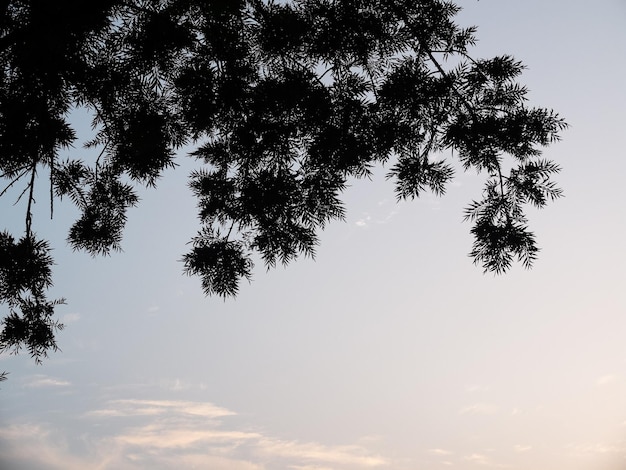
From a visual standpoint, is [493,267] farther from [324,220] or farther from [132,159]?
[132,159]

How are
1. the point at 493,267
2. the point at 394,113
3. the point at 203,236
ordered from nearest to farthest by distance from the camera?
the point at 493,267
the point at 394,113
the point at 203,236

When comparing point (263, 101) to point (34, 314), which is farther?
point (34, 314)

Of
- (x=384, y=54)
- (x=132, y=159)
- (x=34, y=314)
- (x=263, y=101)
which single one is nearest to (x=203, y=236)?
(x=132, y=159)

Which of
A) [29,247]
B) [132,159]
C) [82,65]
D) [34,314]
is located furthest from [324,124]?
[34,314]

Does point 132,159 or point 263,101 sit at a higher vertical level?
point 263,101

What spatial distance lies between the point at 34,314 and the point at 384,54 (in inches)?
127

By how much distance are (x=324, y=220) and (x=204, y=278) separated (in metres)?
0.98

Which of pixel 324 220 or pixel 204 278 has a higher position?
pixel 324 220

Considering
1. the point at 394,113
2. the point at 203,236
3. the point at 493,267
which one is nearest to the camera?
the point at 493,267

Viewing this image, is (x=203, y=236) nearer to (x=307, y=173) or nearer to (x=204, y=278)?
(x=204, y=278)

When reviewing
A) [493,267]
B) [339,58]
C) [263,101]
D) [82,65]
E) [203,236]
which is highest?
[339,58]

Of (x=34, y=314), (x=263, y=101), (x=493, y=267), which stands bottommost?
(x=34, y=314)

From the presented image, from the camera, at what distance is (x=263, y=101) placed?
2.90m

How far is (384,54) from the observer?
3.18 m
